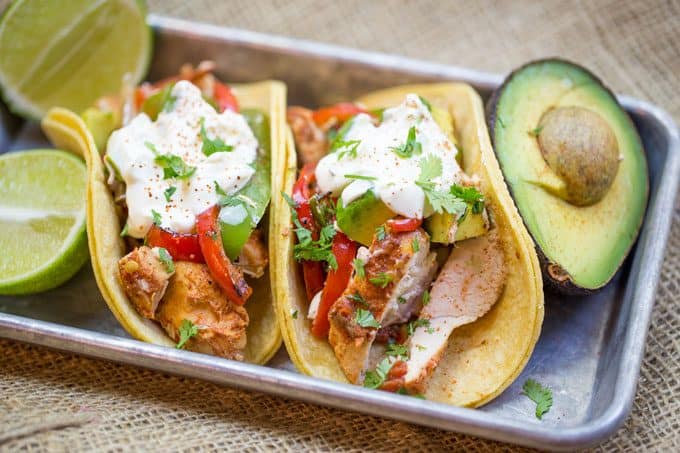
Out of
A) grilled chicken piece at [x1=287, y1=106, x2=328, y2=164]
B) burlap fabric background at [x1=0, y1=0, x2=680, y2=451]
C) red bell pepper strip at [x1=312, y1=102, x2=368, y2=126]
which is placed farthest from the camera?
red bell pepper strip at [x1=312, y1=102, x2=368, y2=126]

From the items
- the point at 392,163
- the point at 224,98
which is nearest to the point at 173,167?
the point at 224,98

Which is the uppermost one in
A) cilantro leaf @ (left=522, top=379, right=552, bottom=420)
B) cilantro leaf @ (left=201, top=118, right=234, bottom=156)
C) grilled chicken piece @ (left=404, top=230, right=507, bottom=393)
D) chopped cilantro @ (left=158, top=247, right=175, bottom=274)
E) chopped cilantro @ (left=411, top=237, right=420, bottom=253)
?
cilantro leaf @ (left=201, top=118, right=234, bottom=156)

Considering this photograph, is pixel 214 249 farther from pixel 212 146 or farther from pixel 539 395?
pixel 539 395

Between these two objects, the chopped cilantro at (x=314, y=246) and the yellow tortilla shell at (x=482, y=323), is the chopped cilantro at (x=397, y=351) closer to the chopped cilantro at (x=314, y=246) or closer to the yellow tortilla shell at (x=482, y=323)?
the yellow tortilla shell at (x=482, y=323)

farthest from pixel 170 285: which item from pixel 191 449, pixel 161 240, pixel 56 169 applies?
pixel 56 169

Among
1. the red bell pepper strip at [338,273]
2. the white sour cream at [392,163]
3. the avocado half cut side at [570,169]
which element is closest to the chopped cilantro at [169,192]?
the white sour cream at [392,163]

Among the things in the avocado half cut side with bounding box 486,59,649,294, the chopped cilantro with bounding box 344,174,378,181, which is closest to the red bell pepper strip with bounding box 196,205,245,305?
the chopped cilantro with bounding box 344,174,378,181

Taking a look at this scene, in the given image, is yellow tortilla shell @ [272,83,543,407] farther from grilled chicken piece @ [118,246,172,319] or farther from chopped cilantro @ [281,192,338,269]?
grilled chicken piece @ [118,246,172,319]
